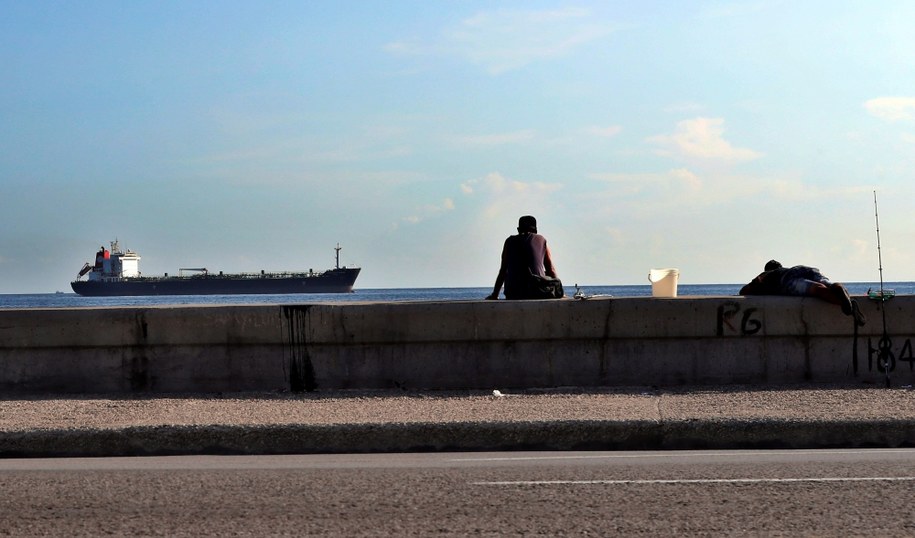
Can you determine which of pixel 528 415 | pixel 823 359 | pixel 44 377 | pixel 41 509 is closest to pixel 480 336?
pixel 528 415

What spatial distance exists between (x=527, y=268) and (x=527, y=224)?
668 millimetres

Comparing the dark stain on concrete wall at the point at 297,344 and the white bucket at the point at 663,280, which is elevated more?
the white bucket at the point at 663,280

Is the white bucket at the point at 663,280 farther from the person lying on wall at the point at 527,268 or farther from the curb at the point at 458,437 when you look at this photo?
the curb at the point at 458,437

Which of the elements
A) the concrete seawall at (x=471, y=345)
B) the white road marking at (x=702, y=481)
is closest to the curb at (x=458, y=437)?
the white road marking at (x=702, y=481)

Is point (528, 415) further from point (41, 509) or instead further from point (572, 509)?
point (41, 509)

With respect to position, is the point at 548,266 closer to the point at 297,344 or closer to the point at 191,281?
the point at 297,344

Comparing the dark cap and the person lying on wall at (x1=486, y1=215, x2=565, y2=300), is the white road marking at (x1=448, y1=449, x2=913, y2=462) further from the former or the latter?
the dark cap

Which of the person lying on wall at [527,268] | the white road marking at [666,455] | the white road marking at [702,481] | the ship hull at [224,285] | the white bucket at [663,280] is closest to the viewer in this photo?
the white road marking at [702,481]

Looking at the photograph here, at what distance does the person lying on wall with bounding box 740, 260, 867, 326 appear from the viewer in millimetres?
10961

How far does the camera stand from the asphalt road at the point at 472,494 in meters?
5.78

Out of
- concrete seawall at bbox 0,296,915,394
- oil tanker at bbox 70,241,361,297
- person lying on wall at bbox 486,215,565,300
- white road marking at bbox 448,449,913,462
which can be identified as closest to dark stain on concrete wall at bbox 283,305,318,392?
concrete seawall at bbox 0,296,915,394

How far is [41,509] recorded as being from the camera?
6398 mm

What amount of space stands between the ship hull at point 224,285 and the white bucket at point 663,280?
13113 centimetres

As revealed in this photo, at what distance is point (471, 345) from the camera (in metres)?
11.1
